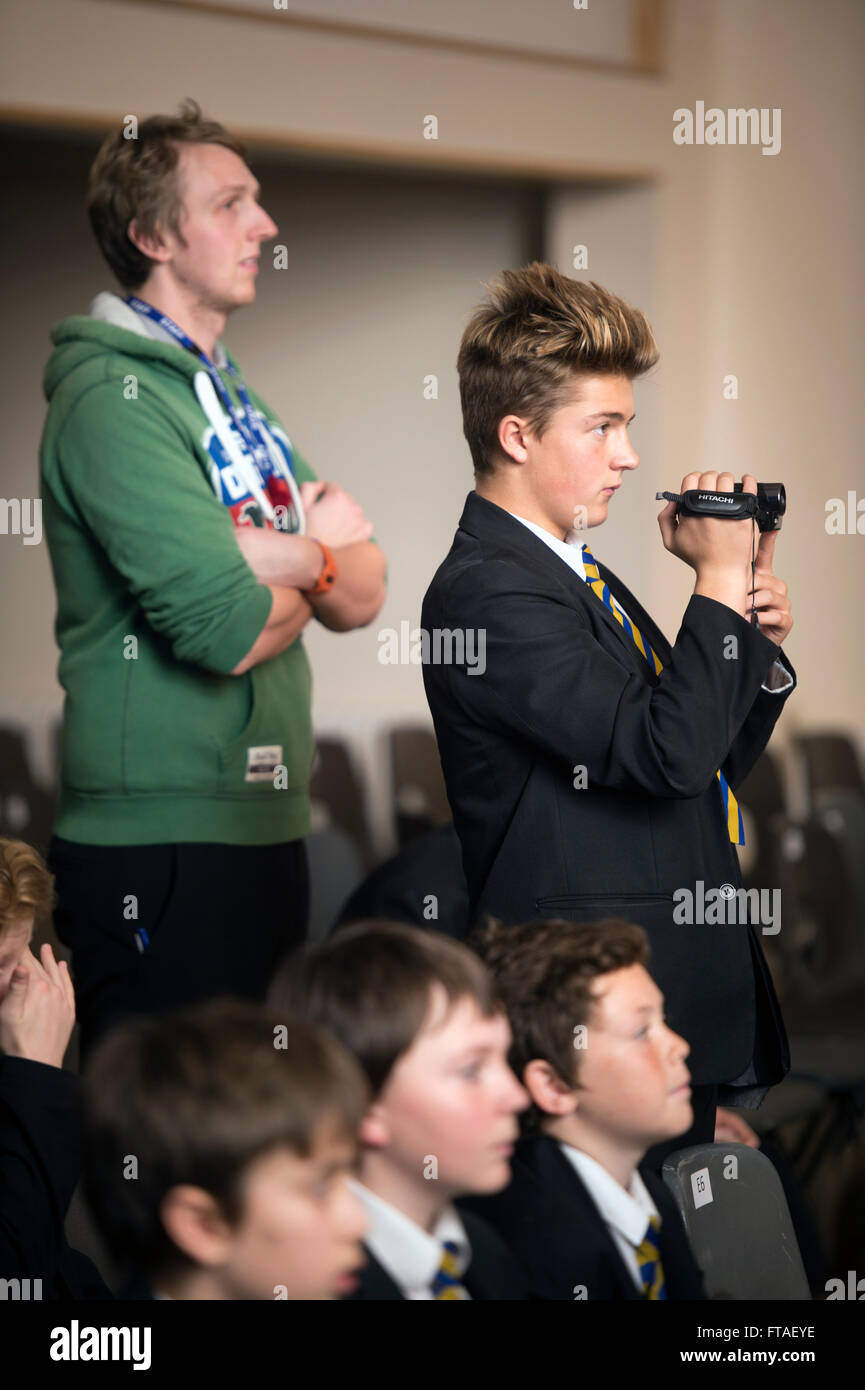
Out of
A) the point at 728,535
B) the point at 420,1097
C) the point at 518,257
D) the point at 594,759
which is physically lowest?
the point at 420,1097

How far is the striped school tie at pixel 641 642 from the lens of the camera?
1700 millimetres

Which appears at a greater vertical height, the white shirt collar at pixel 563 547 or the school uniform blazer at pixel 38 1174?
the white shirt collar at pixel 563 547

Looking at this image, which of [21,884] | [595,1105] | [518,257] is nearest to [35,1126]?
[21,884]

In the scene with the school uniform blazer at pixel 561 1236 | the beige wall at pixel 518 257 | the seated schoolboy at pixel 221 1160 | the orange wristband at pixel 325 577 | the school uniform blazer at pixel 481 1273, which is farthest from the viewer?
the beige wall at pixel 518 257

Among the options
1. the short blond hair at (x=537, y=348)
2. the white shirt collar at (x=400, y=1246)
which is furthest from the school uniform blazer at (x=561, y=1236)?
the short blond hair at (x=537, y=348)

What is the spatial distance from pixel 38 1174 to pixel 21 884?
0.33 m

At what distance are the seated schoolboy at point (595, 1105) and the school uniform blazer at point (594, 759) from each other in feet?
0.45

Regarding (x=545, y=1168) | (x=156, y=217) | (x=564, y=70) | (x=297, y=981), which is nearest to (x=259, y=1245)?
(x=297, y=981)

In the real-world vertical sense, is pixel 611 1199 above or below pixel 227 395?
below

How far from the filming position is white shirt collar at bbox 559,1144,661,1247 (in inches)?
53.5

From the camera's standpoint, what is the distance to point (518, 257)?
5.24m

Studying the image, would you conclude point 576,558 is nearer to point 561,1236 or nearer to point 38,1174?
point 561,1236

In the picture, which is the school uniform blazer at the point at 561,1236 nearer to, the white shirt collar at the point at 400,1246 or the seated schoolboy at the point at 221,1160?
the white shirt collar at the point at 400,1246
